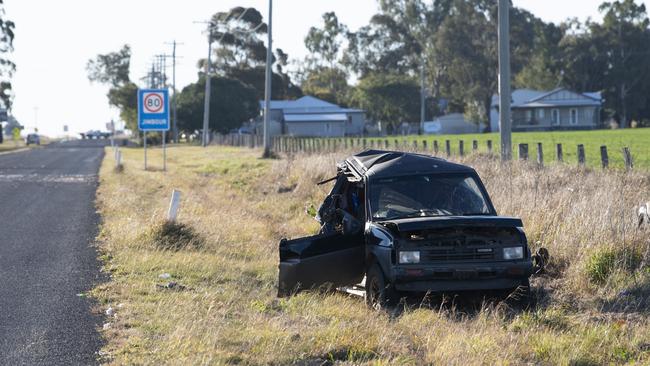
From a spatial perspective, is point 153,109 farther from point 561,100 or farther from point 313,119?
point 313,119

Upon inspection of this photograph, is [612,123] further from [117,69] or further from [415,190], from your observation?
[415,190]

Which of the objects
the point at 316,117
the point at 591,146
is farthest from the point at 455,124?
the point at 591,146

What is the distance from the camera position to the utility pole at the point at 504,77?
Answer: 17.5 metres

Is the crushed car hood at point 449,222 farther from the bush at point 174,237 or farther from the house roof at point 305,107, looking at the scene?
the house roof at point 305,107

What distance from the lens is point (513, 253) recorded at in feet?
30.8

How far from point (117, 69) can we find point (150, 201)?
12783 cm

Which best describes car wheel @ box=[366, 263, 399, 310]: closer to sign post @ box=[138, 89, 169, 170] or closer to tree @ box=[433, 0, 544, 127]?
sign post @ box=[138, 89, 169, 170]

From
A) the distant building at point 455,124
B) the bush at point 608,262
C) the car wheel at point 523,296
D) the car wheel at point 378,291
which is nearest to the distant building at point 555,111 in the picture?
the distant building at point 455,124

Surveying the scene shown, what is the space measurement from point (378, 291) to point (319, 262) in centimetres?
73

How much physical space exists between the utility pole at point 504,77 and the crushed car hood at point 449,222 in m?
8.44

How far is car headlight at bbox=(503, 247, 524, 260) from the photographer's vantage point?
9.34 metres

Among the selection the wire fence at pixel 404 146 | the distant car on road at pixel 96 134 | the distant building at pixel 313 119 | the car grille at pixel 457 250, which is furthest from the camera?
the distant car on road at pixel 96 134

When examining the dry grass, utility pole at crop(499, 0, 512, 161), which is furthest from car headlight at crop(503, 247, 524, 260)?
utility pole at crop(499, 0, 512, 161)

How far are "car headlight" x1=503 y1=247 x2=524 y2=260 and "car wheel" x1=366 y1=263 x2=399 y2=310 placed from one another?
1216 millimetres
